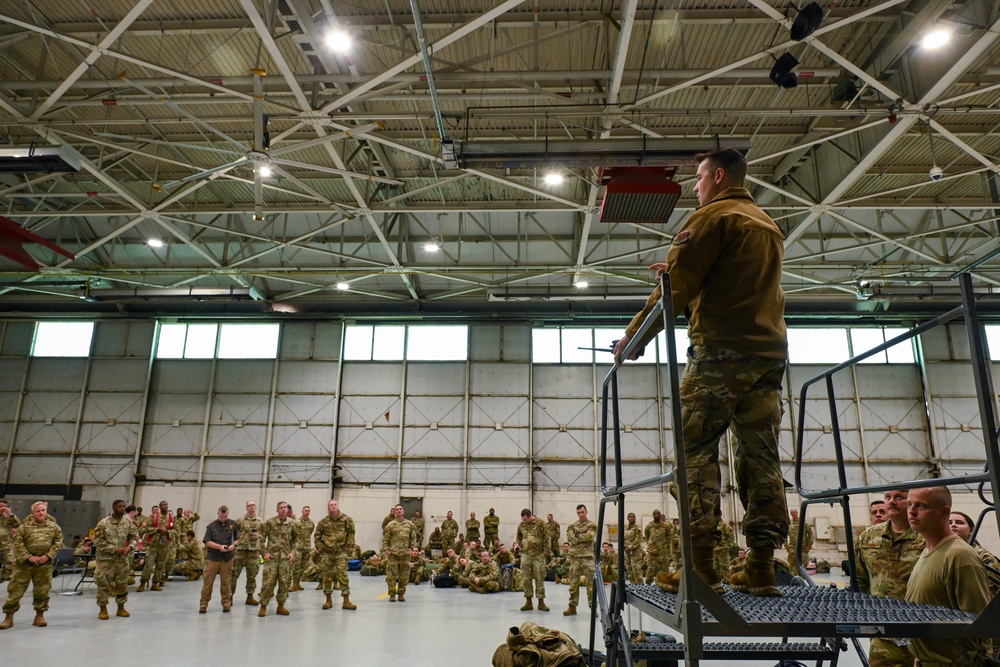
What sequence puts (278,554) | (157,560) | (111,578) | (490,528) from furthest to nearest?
(490,528)
(157,560)
(278,554)
(111,578)

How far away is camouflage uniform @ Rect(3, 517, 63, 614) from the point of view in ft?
35.0

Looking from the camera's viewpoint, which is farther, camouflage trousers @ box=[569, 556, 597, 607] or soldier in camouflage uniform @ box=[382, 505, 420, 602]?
soldier in camouflage uniform @ box=[382, 505, 420, 602]

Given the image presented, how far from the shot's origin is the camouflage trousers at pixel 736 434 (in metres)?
2.97

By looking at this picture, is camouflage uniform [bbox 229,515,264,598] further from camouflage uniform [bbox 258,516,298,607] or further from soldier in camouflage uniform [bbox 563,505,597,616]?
soldier in camouflage uniform [bbox 563,505,597,616]

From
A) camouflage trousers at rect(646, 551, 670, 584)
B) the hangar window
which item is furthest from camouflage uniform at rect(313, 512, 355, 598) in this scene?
the hangar window

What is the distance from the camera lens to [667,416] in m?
24.2

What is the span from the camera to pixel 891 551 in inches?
291

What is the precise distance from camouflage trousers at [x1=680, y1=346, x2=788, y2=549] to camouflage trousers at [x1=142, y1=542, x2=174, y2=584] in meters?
16.9

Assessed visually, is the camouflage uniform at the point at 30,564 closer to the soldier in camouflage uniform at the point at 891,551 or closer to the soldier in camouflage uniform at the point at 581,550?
the soldier in camouflage uniform at the point at 581,550

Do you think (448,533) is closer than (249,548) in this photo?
No

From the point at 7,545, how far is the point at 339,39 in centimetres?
1110

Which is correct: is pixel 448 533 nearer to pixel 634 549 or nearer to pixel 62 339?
pixel 634 549

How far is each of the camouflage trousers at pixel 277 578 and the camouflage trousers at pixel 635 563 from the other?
7963mm

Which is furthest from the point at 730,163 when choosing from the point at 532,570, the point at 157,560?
the point at 157,560
